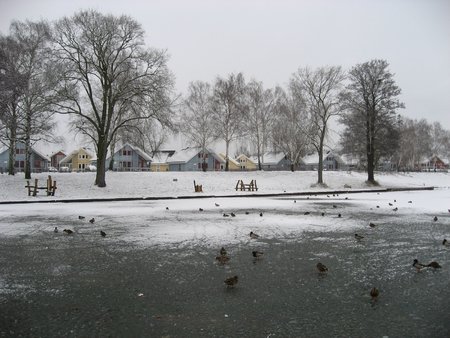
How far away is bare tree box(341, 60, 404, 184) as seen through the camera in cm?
4206

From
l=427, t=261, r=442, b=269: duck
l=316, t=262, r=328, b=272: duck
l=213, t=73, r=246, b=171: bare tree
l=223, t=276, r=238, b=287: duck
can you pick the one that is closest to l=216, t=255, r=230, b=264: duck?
l=223, t=276, r=238, b=287: duck

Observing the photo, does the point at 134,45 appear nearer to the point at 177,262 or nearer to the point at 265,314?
the point at 177,262

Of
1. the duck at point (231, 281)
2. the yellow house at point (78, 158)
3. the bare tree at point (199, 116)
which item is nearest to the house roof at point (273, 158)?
the bare tree at point (199, 116)

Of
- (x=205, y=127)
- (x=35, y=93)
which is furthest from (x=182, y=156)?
(x=35, y=93)

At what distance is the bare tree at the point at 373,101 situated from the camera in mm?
42062

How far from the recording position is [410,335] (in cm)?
396

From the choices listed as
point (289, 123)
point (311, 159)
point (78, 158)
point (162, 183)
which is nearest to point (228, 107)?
point (289, 123)

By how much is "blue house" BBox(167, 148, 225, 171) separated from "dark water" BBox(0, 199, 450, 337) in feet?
230

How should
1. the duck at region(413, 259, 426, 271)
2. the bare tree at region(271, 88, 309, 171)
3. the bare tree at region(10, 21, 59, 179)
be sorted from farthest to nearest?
the bare tree at region(271, 88, 309, 171) → the bare tree at region(10, 21, 59, 179) → the duck at region(413, 259, 426, 271)

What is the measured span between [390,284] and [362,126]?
4107 cm

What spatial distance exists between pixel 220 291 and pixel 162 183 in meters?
33.6

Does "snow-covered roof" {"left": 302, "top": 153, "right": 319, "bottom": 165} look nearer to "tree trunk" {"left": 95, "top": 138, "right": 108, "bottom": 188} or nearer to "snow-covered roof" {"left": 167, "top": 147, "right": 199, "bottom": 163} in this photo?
"snow-covered roof" {"left": 167, "top": 147, "right": 199, "bottom": 163}

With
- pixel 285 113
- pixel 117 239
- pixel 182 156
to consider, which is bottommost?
pixel 117 239

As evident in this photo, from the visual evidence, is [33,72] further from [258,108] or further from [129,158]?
[129,158]
